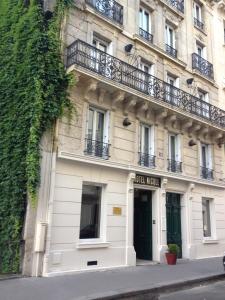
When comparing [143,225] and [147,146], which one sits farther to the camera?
[143,225]

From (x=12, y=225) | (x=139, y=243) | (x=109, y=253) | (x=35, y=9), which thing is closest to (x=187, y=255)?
(x=139, y=243)

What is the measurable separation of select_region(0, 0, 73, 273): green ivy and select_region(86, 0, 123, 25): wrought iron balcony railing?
1.66 meters

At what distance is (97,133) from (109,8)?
18.0 ft

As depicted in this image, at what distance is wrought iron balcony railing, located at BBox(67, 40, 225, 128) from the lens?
11.1m

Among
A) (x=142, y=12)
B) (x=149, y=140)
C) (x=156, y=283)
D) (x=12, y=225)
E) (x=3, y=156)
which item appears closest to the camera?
(x=156, y=283)

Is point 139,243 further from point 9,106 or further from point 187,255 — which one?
point 9,106

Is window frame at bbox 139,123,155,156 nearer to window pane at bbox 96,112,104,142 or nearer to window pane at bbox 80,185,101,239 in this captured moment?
window pane at bbox 96,112,104,142

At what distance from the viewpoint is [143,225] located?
44.7ft

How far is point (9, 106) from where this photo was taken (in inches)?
431

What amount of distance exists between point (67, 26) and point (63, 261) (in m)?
7.97

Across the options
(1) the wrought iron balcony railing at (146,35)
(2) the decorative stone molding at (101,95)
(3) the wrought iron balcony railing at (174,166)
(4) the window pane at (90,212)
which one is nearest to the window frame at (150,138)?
(3) the wrought iron balcony railing at (174,166)

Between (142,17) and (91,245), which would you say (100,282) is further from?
(142,17)

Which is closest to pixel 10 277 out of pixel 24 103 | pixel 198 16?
pixel 24 103

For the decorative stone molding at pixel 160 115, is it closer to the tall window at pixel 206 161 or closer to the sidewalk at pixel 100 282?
the tall window at pixel 206 161
